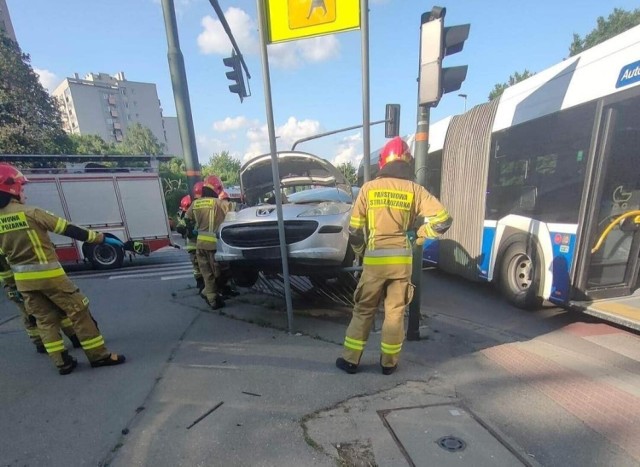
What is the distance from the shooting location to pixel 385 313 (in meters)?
2.91

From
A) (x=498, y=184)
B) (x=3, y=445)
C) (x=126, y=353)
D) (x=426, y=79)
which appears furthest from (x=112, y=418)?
(x=498, y=184)

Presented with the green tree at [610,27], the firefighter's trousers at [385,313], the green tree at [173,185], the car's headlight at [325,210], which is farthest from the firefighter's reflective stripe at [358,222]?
the green tree at [610,27]

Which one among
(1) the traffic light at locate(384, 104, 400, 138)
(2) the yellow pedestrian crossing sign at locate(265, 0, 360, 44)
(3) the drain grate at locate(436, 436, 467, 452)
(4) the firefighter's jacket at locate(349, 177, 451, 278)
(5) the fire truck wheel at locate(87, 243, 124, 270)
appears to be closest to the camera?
(3) the drain grate at locate(436, 436, 467, 452)

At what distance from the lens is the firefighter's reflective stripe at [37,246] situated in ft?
9.71

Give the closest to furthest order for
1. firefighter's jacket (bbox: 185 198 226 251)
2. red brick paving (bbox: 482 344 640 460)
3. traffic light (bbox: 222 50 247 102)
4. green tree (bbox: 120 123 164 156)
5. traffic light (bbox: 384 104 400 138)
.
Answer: red brick paving (bbox: 482 344 640 460), firefighter's jacket (bbox: 185 198 226 251), traffic light (bbox: 384 104 400 138), traffic light (bbox: 222 50 247 102), green tree (bbox: 120 123 164 156)

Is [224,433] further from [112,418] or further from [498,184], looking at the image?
[498,184]

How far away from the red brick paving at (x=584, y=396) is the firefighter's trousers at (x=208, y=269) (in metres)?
3.63

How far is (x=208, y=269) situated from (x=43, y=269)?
2118mm

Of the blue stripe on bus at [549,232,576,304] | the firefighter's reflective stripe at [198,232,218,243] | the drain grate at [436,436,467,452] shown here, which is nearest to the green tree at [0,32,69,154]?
A: the firefighter's reflective stripe at [198,232,218,243]

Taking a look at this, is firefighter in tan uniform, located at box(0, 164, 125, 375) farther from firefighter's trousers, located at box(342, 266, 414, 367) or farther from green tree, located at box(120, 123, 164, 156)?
green tree, located at box(120, 123, 164, 156)

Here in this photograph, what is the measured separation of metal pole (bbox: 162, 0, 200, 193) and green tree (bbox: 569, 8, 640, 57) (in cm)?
2909

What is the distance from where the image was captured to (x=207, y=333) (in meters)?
4.05

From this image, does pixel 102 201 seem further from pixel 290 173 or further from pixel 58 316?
pixel 58 316

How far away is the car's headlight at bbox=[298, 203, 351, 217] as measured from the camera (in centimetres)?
399
